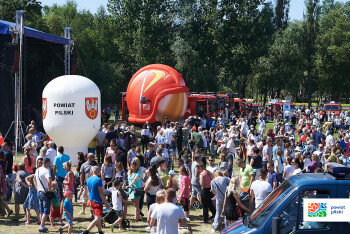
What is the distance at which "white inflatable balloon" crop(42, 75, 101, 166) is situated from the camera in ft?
65.5

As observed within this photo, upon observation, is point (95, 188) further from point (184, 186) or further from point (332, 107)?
point (332, 107)

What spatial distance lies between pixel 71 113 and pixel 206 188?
370 inches

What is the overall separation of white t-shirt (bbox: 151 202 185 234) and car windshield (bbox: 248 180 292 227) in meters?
1.05

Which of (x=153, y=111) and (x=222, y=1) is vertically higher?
(x=222, y=1)

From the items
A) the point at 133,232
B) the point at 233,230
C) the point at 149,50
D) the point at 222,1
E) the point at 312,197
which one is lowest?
the point at 133,232

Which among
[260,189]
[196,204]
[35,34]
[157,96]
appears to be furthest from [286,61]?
[260,189]

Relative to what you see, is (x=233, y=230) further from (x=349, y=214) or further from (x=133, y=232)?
(x=133, y=232)

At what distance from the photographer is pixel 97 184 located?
10.4 metres

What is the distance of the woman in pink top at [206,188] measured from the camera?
11.7 meters

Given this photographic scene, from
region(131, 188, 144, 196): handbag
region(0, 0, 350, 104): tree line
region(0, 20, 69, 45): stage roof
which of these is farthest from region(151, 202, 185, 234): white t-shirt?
region(0, 0, 350, 104): tree line

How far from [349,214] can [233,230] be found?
5.45ft

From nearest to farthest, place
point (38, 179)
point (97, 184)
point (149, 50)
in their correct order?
1. point (97, 184)
2. point (38, 179)
3. point (149, 50)

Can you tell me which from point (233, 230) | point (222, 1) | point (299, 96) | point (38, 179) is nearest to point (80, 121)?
point (38, 179)

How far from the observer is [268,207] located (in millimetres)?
7633
